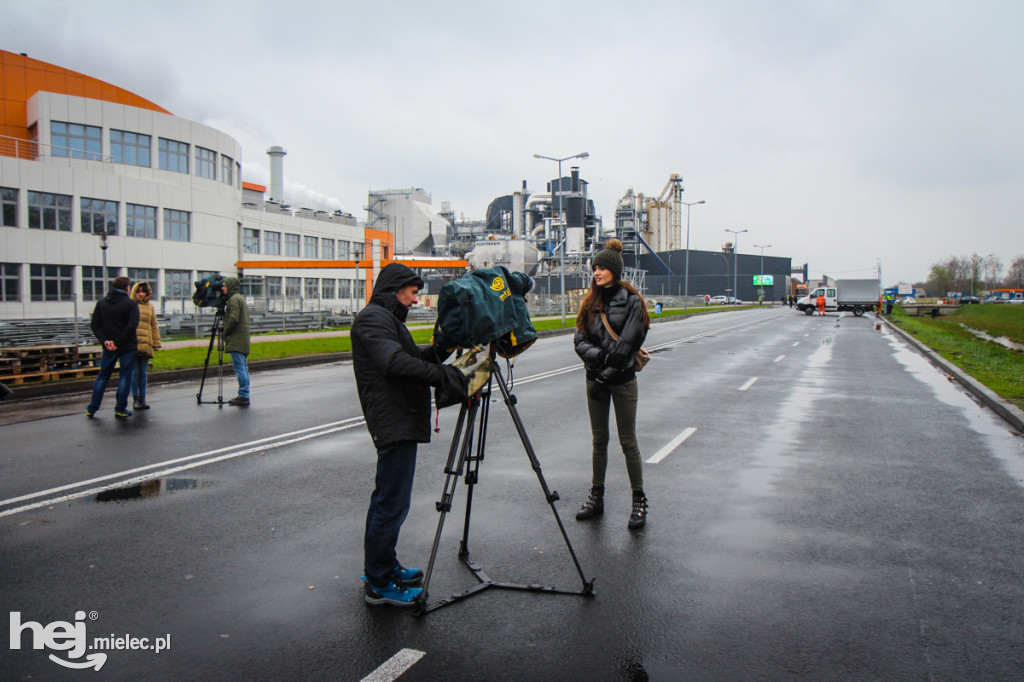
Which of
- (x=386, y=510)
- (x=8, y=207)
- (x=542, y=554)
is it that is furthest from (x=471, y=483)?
(x=8, y=207)

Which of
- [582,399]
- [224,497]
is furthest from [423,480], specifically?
[582,399]

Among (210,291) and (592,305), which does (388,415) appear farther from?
(210,291)

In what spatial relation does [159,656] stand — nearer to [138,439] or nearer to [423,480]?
[423,480]

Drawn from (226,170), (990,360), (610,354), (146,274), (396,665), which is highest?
(226,170)

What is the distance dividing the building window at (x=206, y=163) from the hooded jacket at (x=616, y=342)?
43.0 m

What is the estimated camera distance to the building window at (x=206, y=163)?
42.8 metres

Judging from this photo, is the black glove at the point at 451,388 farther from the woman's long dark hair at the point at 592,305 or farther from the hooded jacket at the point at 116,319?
the hooded jacket at the point at 116,319

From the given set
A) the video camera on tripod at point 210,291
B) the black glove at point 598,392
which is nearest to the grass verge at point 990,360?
the black glove at point 598,392

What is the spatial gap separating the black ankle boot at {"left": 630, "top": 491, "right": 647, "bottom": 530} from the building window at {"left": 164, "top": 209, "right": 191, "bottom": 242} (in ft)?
134

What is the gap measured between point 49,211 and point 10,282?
12.6ft

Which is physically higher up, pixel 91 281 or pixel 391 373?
pixel 91 281

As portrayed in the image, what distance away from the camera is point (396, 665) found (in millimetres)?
3420

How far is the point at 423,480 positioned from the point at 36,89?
146ft

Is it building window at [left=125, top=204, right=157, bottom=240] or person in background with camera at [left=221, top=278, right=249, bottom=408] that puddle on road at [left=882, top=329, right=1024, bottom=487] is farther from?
building window at [left=125, top=204, right=157, bottom=240]
